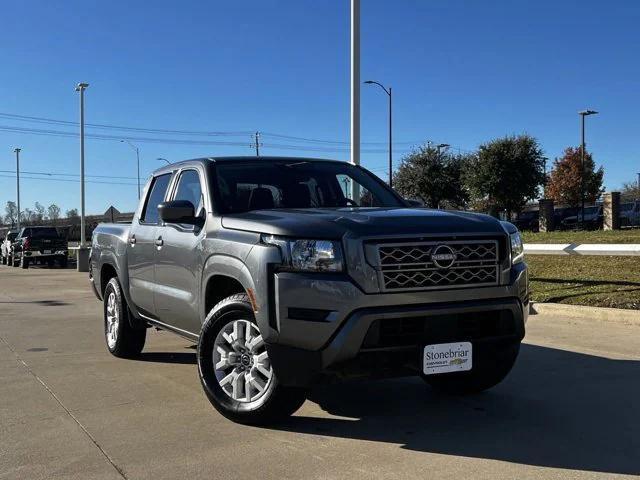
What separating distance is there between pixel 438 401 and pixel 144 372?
2949 mm

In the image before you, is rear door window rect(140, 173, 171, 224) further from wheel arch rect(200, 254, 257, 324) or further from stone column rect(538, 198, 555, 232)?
stone column rect(538, 198, 555, 232)

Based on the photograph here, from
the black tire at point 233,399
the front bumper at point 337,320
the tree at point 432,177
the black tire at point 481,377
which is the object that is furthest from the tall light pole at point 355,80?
the tree at point 432,177

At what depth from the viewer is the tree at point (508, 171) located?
40.5 meters

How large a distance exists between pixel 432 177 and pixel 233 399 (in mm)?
43801

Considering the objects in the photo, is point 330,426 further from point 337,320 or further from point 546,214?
point 546,214

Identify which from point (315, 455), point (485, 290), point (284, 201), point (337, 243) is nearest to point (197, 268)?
point (284, 201)

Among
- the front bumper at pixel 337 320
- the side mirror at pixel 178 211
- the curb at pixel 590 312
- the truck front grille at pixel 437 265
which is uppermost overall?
the side mirror at pixel 178 211

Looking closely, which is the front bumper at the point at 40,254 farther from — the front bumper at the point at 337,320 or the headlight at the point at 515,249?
the headlight at the point at 515,249

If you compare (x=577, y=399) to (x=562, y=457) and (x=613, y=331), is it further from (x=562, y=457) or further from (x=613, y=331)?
(x=613, y=331)

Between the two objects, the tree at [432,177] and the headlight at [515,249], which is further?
the tree at [432,177]

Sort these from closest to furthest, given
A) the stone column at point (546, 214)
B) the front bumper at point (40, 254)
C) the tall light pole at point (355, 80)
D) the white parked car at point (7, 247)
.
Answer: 1. the tall light pole at point (355, 80)
2. the front bumper at point (40, 254)
3. the white parked car at point (7, 247)
4. the stone column at point (546, 214)

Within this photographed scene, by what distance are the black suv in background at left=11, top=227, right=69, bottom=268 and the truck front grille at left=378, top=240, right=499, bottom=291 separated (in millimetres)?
28592

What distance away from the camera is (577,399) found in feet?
17.8

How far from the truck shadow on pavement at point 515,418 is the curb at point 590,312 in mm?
2491
